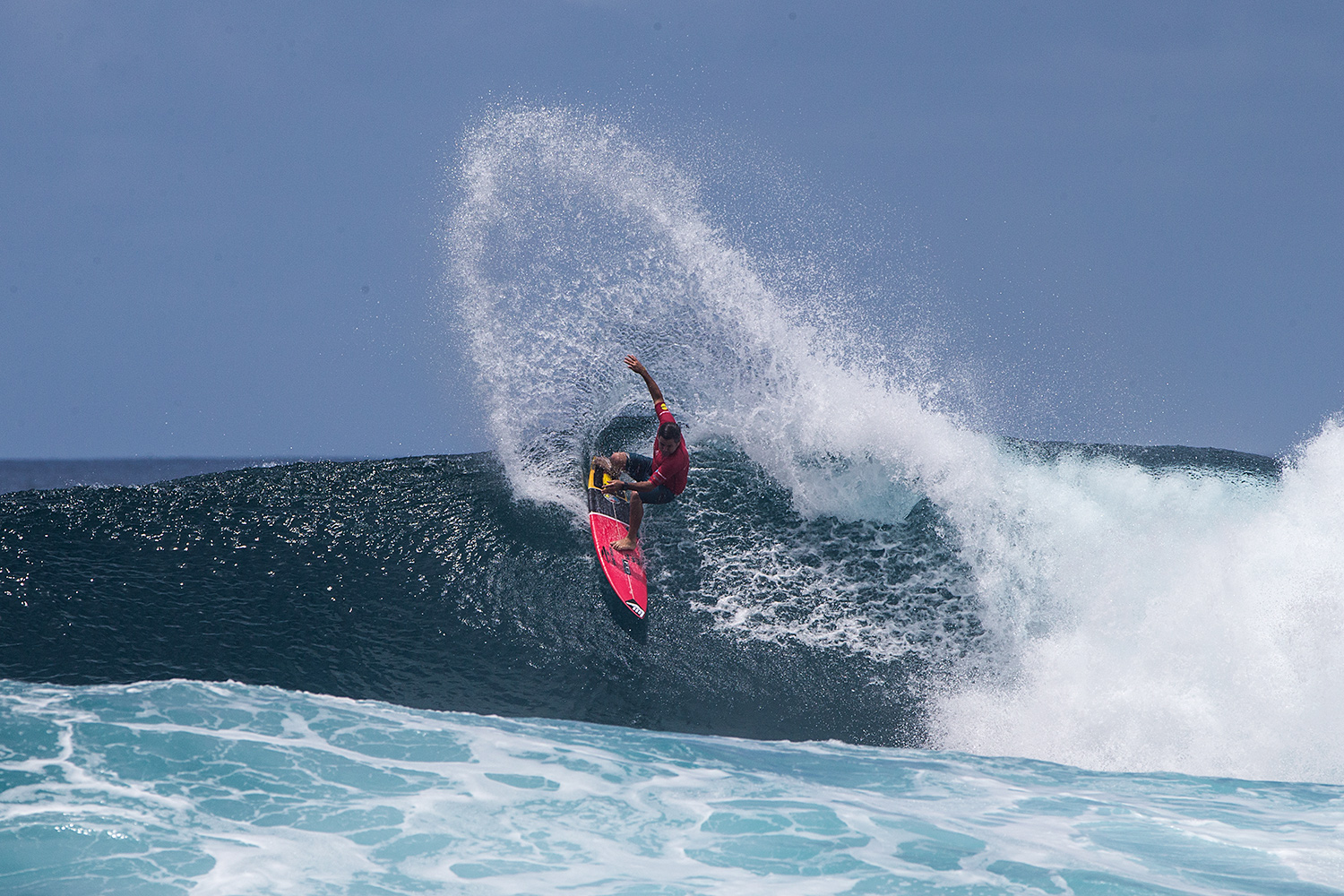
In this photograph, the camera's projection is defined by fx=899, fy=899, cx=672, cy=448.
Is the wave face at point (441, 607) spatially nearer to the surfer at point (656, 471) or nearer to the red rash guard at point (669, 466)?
the surfer at point (656, 471)

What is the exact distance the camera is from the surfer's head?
9242 millimetres

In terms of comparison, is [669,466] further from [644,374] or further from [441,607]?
[441,607]

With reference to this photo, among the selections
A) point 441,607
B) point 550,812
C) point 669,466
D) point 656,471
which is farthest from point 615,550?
point 550,812

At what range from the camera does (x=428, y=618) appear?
29.4 feet

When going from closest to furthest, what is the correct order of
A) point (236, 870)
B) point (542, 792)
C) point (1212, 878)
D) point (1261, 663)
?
point (236, 870), point (1212, 878), point (542, 792), point (1261, 663)

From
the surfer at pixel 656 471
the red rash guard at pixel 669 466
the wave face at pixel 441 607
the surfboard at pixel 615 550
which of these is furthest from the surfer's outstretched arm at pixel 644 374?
the wave face at pixel 441 607

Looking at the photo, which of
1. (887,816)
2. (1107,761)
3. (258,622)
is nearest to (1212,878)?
(887,816)

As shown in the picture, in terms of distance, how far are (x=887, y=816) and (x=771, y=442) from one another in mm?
6198

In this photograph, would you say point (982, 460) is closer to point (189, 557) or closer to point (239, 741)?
point (239, 741)

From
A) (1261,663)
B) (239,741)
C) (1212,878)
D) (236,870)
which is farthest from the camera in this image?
(1261,663)

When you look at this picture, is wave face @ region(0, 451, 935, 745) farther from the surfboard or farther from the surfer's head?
the surfer's head

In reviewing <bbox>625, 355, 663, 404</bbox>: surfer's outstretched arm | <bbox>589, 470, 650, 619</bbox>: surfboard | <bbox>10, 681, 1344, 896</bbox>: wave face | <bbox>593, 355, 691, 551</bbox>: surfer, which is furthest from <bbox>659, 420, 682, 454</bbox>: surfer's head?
<bbox>10, 681, 1344, 896</bbox>: wave face

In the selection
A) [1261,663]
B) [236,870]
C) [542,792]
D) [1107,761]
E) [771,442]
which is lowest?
[236,870]

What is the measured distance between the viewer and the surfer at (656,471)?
366 inches
